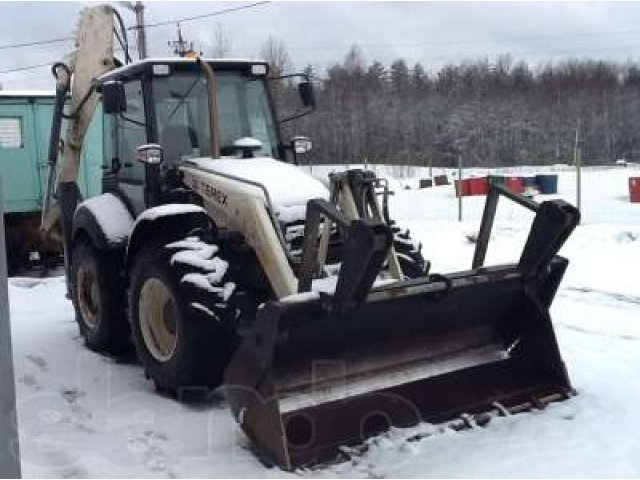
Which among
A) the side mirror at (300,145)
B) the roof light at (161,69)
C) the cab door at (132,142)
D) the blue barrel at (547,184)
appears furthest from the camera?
the blue barrel at (547,184)

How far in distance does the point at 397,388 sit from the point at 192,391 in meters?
1.34

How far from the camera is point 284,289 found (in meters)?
4.81

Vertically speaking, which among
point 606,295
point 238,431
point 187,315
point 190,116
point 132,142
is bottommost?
point 606,295

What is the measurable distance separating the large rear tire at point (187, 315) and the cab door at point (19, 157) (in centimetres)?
804

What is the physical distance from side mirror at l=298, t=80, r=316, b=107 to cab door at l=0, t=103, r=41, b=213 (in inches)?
295

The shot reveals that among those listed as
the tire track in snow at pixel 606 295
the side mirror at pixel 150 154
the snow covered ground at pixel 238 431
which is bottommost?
the tire track in snow at pixel 606 295

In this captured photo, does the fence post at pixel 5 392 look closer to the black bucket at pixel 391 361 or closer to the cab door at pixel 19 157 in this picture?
the black bucket at pixel 391 361

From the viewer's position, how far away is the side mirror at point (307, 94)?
670 cm

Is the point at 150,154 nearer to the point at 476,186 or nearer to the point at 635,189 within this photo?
the point at 635,189

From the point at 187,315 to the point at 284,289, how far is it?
631 millimetres

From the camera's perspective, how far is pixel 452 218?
1952cm

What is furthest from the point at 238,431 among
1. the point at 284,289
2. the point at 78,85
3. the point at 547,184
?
the point at 547,184

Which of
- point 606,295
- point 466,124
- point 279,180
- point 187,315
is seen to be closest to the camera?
point 187,315

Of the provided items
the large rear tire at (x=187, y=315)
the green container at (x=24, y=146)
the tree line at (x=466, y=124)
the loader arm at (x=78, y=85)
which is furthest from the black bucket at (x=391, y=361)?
the tree line at (x=466, y=124)
